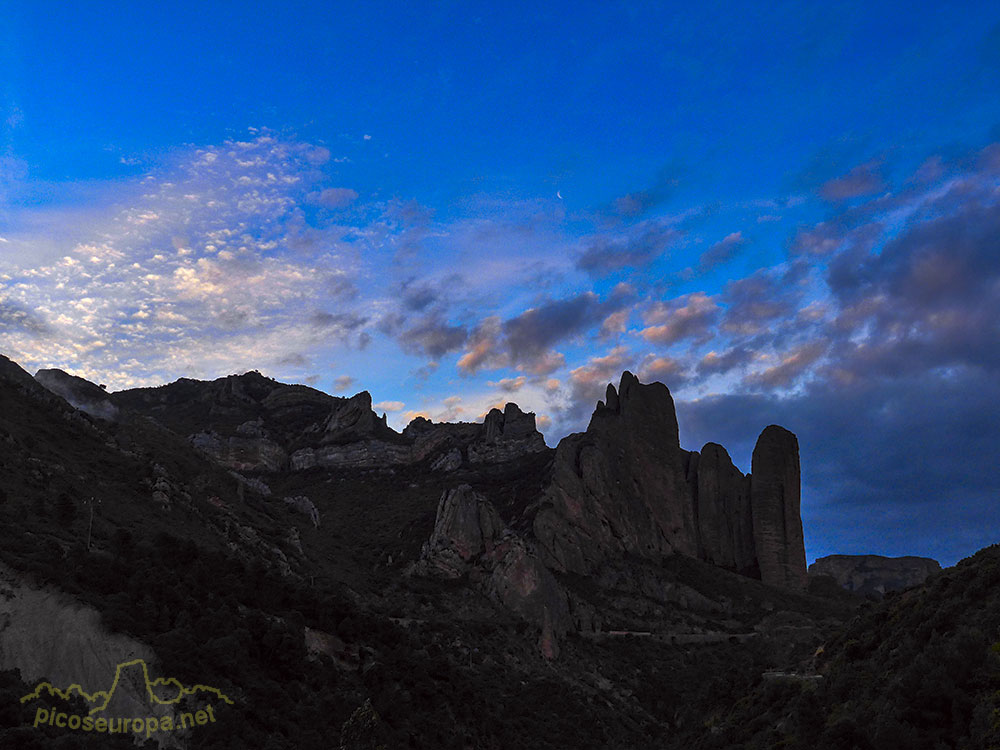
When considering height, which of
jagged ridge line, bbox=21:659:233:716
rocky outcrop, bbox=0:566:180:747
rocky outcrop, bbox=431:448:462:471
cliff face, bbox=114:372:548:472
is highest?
cliff face, bbox=114:372:548:472

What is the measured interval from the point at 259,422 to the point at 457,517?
9729cm

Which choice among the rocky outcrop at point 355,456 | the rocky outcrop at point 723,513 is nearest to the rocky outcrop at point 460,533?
the rocky outcrop at point 355,456

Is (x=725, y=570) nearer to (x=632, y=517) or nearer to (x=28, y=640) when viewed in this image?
(x=632, y=517)

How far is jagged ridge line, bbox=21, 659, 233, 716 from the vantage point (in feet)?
108

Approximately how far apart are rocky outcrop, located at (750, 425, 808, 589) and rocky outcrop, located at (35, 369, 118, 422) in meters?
120

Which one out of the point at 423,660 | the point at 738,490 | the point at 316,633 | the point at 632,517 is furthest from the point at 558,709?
the point at 738,490

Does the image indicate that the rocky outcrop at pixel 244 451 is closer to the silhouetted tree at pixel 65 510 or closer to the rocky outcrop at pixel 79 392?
the rocky outcrop at pixel 79 392

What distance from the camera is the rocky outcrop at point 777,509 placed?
145375 mm

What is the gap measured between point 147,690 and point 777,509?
137928mm

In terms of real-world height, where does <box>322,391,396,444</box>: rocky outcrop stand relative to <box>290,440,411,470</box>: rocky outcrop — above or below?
above

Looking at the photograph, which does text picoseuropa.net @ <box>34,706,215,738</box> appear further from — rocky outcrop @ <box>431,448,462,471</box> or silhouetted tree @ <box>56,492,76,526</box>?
rocky outcrop @ <box>431,448,462,471</box>

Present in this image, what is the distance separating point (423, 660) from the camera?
195 ft

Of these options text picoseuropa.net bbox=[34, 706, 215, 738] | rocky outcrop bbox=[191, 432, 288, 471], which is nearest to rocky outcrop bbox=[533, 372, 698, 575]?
rocky outcrop bbox=[191, 432, 288, 471]

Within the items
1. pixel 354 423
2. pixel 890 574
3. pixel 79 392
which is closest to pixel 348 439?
pixel 354 423
